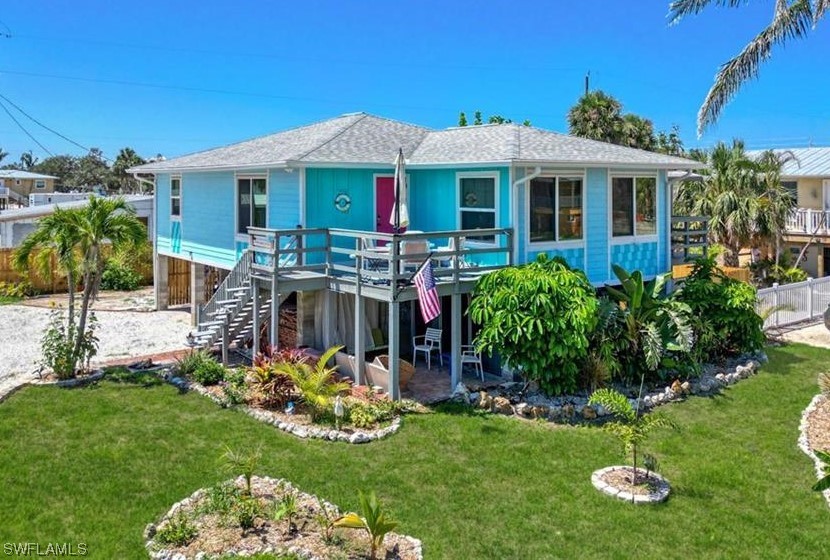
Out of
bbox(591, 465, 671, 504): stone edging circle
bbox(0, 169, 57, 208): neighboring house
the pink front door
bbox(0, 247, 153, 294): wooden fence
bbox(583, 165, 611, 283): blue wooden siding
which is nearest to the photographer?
bbox(591, 465, 671, 504): stone edging circle

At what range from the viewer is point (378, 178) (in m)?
16.3

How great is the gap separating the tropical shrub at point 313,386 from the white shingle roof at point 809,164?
2549 cm

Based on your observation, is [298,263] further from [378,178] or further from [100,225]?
[100,225]

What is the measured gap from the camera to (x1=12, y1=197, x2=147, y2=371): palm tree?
46.3 ft

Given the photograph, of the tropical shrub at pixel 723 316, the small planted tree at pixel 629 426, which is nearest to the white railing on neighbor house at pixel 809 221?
the tropical shrub at pixel 723 316

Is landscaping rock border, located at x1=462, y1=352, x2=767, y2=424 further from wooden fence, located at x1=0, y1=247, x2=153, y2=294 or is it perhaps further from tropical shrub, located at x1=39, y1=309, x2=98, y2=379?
wooden fence, located at x1=0, y1=247, x2=153, y2=294

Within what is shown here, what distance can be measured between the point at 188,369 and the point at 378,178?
618cm

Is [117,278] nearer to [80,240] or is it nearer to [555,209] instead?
[80,240]

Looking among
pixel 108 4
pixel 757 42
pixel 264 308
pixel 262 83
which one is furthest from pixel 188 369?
pixel 262 83

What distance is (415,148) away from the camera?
17.5 meters

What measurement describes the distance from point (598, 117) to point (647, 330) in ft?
72.2

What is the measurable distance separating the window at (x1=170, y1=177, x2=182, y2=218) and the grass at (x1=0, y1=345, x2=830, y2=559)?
9.33 metres

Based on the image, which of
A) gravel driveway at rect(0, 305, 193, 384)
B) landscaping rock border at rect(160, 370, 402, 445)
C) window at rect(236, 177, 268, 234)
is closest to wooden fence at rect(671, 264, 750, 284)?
window at rect(236, 177, 268, 234)

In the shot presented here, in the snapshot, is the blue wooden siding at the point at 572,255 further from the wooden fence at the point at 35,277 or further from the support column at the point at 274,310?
the wooden fence at the point at 35,277
